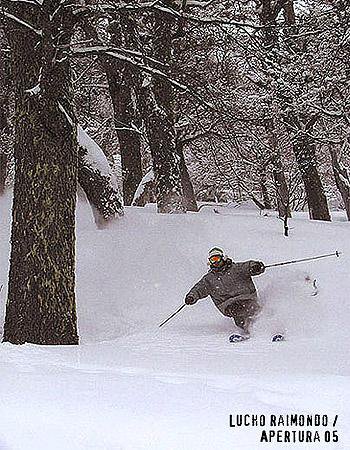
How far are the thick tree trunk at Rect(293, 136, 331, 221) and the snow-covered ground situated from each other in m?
3.56

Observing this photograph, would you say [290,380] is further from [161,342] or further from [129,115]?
[129,115]

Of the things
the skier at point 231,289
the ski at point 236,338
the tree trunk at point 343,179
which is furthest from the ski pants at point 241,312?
the tree trunk at point 343,179

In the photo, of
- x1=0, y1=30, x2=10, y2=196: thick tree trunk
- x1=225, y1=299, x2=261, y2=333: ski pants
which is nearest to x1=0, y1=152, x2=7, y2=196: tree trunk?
x1=0, y1=30, x2=10, y2=196: thick tree trunk

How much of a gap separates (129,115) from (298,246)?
7.45 metres

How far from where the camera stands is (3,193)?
591 inches

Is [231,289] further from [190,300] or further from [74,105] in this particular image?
[74,105]

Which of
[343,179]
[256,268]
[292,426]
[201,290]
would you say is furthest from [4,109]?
[292,426]

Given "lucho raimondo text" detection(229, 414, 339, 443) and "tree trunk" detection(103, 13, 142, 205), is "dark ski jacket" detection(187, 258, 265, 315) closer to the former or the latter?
"lucho raimondo text" detection(229, 414, 339, 443)

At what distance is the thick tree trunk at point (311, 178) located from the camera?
17.0m

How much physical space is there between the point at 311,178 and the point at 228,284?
846 cm

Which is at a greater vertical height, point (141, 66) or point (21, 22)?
point (21, 22)

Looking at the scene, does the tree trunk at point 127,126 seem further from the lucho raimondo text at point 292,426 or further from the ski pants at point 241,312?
the lucho raimondo text at point 292,426

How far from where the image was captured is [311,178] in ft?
56.2

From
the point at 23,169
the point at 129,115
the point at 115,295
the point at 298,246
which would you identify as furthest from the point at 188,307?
the point at 129,115
